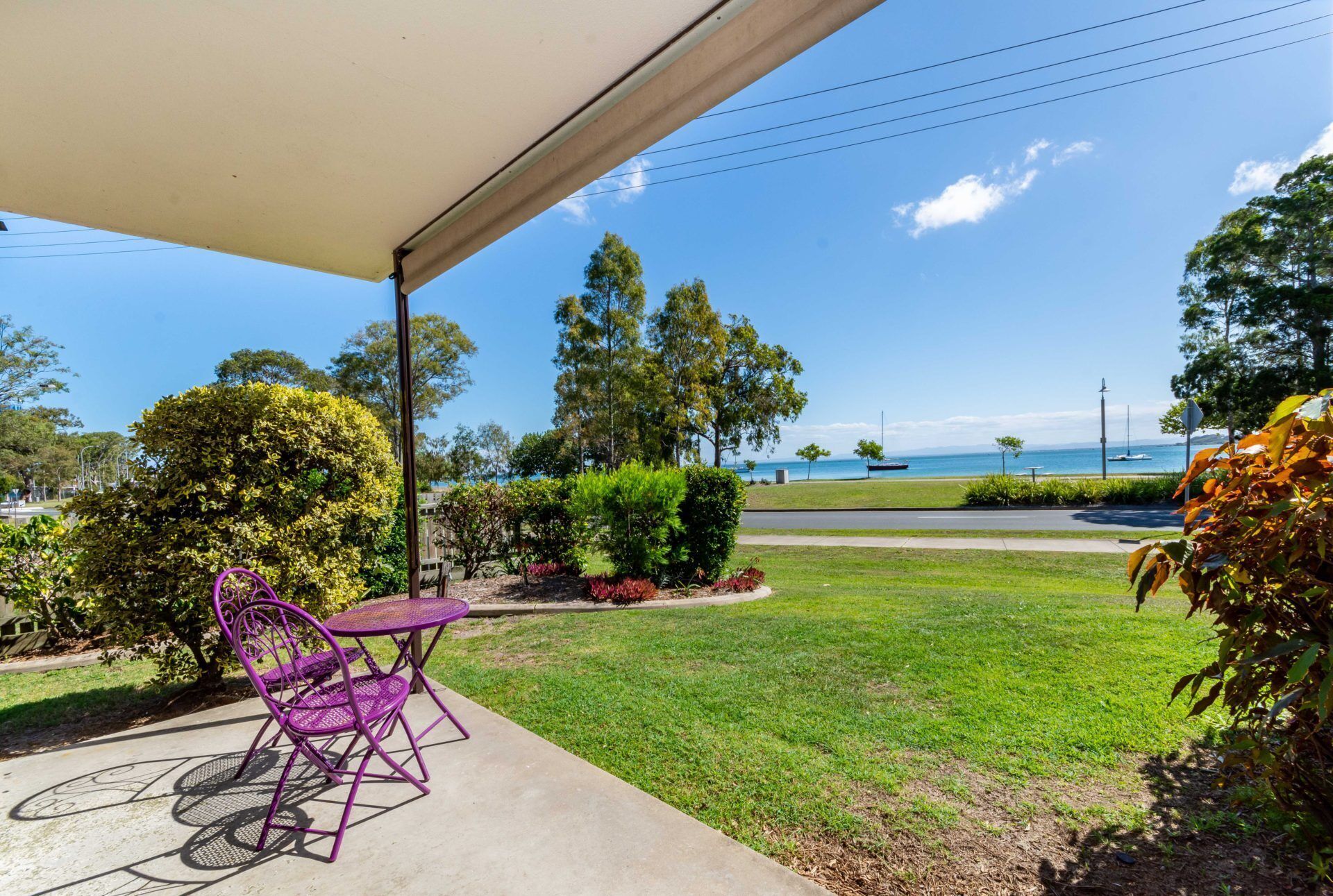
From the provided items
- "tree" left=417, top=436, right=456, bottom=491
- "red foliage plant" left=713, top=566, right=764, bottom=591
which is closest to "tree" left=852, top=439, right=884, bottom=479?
"tree" left=417, top=436, right=456, bottom=491

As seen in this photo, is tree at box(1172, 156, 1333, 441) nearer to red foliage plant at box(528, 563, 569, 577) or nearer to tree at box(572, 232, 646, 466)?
tree at box(572, 232, 646, 466)

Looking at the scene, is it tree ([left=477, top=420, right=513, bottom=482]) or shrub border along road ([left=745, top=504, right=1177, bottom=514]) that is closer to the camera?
shrub border along road ([left=745, top=504, right=1177, bottom=514])

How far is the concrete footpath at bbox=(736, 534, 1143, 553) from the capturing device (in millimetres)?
9375

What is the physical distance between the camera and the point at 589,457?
102 ft

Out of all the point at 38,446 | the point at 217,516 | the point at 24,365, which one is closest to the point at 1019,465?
the point at 217,516

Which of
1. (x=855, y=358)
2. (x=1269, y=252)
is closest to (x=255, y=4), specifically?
(x=1269, y=252)

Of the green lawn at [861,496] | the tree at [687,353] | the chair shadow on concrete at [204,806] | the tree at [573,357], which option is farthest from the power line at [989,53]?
the tree at [573,357]

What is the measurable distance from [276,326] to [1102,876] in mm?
38275

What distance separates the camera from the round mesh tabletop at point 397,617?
7.51ft

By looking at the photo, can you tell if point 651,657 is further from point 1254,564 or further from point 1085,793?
point 1254,564

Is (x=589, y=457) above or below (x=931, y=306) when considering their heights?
below

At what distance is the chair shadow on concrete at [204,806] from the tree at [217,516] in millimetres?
898

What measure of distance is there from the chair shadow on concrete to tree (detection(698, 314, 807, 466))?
18926 mm

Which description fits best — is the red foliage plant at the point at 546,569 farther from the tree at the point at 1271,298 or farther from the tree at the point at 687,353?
the tree at the point at 1271,298
